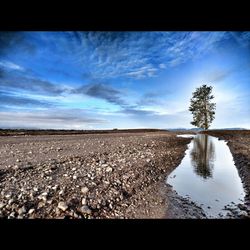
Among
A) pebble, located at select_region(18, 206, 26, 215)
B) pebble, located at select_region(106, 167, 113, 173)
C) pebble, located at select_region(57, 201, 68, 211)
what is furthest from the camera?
pebble, located at select_region(106, 167, 113, 173)

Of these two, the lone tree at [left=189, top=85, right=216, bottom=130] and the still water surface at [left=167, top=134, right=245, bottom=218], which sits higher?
the lone tree at [left=189, top=85, right=216, bottom=130]

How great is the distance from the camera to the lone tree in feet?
191

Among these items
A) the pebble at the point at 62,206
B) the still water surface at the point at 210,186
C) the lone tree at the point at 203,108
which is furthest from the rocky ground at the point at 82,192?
the lone tree at the point at 203,108

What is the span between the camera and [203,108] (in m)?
58.7

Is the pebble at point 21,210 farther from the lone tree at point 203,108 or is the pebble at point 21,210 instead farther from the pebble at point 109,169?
the lone tree at point 203,108

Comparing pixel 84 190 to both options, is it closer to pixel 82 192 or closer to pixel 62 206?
pixel 82 192

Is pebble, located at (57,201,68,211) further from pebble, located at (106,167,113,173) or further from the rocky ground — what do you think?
pebble, located at (106,167,113,173)

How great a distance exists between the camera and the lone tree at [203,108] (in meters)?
58.2

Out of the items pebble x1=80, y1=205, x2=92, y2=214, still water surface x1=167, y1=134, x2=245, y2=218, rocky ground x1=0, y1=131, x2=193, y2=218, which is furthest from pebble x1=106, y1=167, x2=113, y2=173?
pebble x1=80, y1=205, x2=92, y2=214
